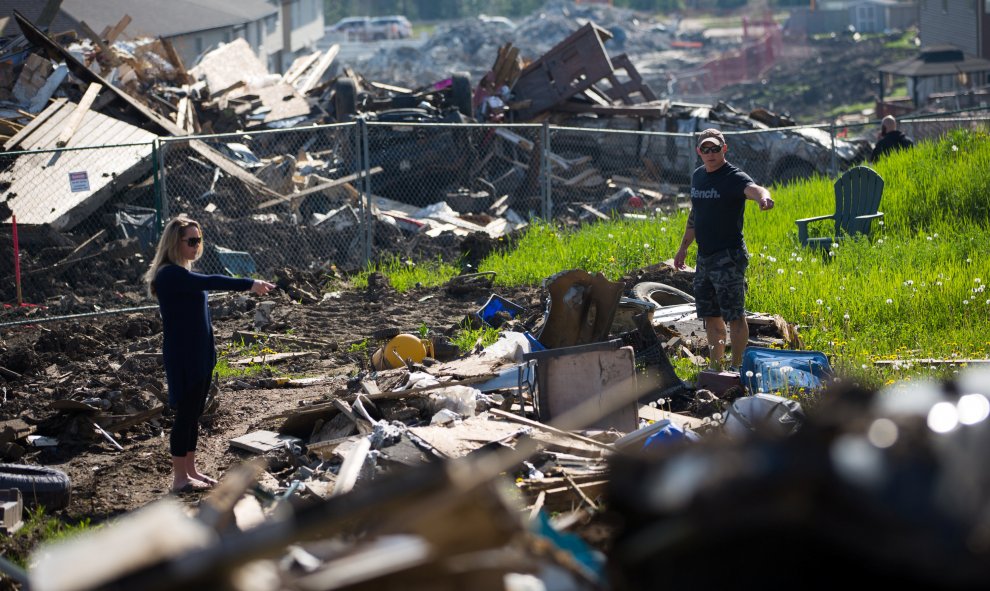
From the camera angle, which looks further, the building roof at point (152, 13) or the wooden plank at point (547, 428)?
the building roof at point (152, 13)

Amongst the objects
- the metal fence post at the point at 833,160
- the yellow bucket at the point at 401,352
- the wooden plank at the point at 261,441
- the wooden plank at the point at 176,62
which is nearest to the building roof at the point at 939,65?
the metal fence post at the point at 833,160

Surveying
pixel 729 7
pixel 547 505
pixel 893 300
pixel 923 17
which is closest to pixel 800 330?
pixel 893 300

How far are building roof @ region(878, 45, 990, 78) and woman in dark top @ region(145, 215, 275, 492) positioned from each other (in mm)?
28245

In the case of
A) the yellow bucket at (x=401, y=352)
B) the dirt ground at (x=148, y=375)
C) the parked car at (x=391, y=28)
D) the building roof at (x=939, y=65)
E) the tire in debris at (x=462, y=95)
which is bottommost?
the dirt ground at (x=148, y=375)

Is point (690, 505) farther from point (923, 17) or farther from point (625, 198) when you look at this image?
point (923, 17)

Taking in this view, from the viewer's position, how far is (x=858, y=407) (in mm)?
2951

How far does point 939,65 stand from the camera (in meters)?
31.4

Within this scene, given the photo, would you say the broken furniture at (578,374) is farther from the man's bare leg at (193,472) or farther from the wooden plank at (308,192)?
the wooden plank at (308,192)

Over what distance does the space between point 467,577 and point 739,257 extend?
5908 millimetres

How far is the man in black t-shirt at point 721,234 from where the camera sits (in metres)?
8.16

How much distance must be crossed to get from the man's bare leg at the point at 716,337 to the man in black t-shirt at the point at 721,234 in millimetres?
94

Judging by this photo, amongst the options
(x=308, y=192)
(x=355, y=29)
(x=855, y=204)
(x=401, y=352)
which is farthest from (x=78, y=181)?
(x=355, y=29)

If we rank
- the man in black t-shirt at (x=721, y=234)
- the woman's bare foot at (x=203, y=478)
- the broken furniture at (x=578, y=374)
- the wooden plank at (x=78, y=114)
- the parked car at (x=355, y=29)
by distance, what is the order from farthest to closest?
the parked car at (x=355, y=29) → the wooden plank at (x=78, y=114) → the man in black t-shirt at (x=721, y=234) → the broken furniture at (x=578, y=374) → the woman's bare foot at (x=203, y=478)

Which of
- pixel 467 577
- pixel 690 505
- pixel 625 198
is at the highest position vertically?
pixel 690 505
